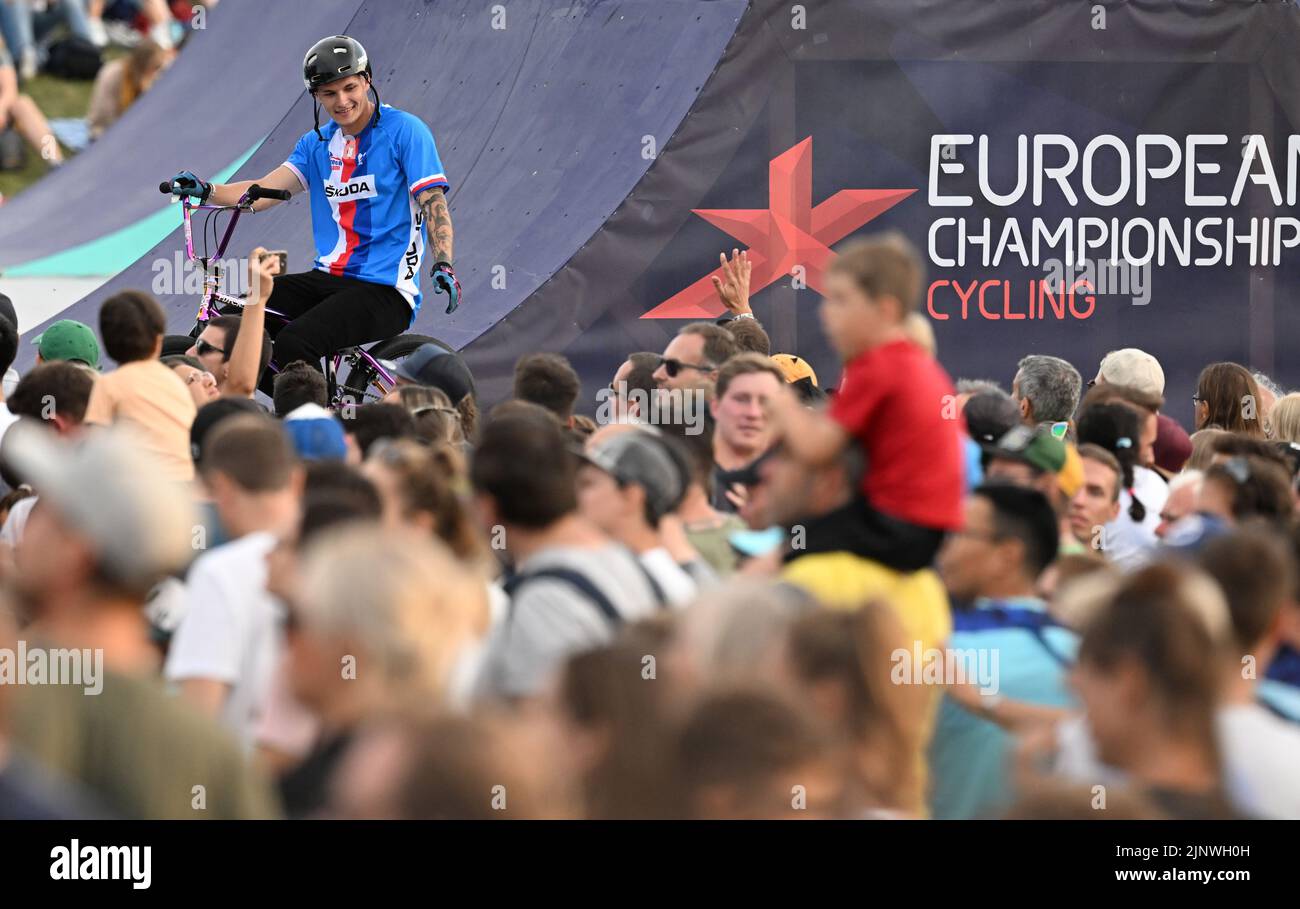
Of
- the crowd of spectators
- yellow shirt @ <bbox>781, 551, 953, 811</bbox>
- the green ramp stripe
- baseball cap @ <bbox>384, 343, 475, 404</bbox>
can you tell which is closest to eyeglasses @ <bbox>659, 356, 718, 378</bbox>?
the crowd of spectators

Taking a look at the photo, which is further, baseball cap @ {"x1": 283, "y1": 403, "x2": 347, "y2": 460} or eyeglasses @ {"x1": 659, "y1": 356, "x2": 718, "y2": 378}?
eyeglasses @ {"x1": 659, "y1": 356, "x2": 718, "y2": 378}

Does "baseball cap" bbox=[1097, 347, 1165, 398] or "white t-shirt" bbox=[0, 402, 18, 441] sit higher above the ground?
"baseball cap" bbox=[1097, 347, 1165, 398]

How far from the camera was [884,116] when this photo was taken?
10.3m

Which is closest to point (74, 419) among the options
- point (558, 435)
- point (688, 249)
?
point (558, 435)

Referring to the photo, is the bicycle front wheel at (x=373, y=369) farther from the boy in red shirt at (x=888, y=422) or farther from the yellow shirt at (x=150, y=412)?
the boy in red shirt at (x=888, y=422)

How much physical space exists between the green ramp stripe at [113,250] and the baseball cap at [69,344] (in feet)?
10.6

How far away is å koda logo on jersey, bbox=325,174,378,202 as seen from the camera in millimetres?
8523

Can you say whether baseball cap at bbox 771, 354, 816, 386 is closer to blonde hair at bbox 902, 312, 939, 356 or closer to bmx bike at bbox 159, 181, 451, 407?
bmx bike at bbox 159, 181, 451, 407

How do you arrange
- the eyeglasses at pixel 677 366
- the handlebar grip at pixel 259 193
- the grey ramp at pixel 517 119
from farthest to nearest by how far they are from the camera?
1. the grey ramp at pixel 517 119
2. the handlebar grip at pixel 259 193
3. the eyeglasses at pixel 677 366

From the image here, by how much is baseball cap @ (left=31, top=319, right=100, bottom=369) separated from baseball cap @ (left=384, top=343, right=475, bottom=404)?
4.53 feet

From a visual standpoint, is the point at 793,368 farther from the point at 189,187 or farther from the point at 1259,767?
the point at 1259,767

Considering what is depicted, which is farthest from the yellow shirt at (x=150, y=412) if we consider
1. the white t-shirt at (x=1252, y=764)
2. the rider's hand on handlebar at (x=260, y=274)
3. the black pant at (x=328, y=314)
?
the white t-shirt at (x=1252, y=764)

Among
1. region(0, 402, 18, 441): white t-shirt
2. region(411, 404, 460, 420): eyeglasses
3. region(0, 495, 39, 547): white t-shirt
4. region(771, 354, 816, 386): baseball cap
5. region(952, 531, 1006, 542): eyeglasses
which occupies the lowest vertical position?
region(952, 531, 1006, 542): eyeglasses

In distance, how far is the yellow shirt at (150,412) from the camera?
5918mm
